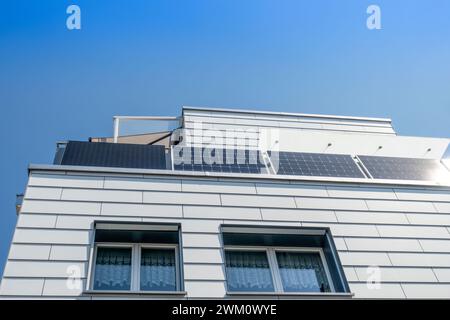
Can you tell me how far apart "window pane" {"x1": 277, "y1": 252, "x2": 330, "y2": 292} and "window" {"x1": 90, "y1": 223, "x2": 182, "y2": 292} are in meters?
1.52

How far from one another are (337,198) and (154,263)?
3181 millimetres

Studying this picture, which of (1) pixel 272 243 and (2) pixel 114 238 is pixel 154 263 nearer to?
(2) pixel 114 238

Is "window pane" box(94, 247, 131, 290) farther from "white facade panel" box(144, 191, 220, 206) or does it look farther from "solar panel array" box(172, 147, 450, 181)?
"solar panel array" box(172, 147, 450, 181)

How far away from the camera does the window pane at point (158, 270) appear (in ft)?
18.8

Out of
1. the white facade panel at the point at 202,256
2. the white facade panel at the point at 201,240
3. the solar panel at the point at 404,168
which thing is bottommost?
the white facade panel at the point at 202,256

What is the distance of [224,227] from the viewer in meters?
6.53

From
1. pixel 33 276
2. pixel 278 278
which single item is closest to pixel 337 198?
pixel 278 278

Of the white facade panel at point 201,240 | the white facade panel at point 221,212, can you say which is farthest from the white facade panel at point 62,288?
the white facade panel at point 221,212

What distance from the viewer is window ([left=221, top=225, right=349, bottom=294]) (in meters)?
6.01

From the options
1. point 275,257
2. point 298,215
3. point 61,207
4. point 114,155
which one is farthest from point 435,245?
point 61,207

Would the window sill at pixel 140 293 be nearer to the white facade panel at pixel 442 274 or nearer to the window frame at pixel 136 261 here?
the window frame at pixel 136 261

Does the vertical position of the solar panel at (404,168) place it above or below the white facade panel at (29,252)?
above
